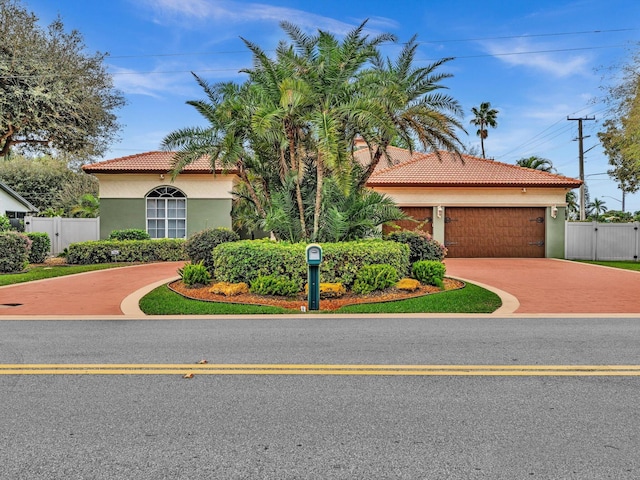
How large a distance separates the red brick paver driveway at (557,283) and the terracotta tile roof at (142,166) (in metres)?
11.8

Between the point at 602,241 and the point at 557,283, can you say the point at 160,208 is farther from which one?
the point at 602,241

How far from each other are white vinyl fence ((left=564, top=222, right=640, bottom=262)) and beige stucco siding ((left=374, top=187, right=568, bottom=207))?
68.9 inches

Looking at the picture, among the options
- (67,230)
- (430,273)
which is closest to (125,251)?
(67,230)

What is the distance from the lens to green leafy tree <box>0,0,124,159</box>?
2362 centimetres

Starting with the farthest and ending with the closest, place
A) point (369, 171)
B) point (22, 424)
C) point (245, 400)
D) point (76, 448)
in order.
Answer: point (369, 171) → point (245, 400) → point (22, 424) → point (76, 448)

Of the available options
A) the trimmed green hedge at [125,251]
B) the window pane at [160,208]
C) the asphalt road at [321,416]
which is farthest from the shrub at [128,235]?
the asphalt road at [321,416]

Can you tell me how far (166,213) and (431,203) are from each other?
1210cm

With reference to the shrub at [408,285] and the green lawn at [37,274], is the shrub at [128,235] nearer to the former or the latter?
the green lawn at [37,274]

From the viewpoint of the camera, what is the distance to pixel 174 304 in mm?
10492

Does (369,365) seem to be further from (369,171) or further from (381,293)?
(369,171)

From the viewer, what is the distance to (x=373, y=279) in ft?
37.4

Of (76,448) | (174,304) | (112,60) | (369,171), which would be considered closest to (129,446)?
(76,448)

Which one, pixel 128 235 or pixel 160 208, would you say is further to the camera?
pixel 160 208

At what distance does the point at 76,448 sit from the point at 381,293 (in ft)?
27.8
